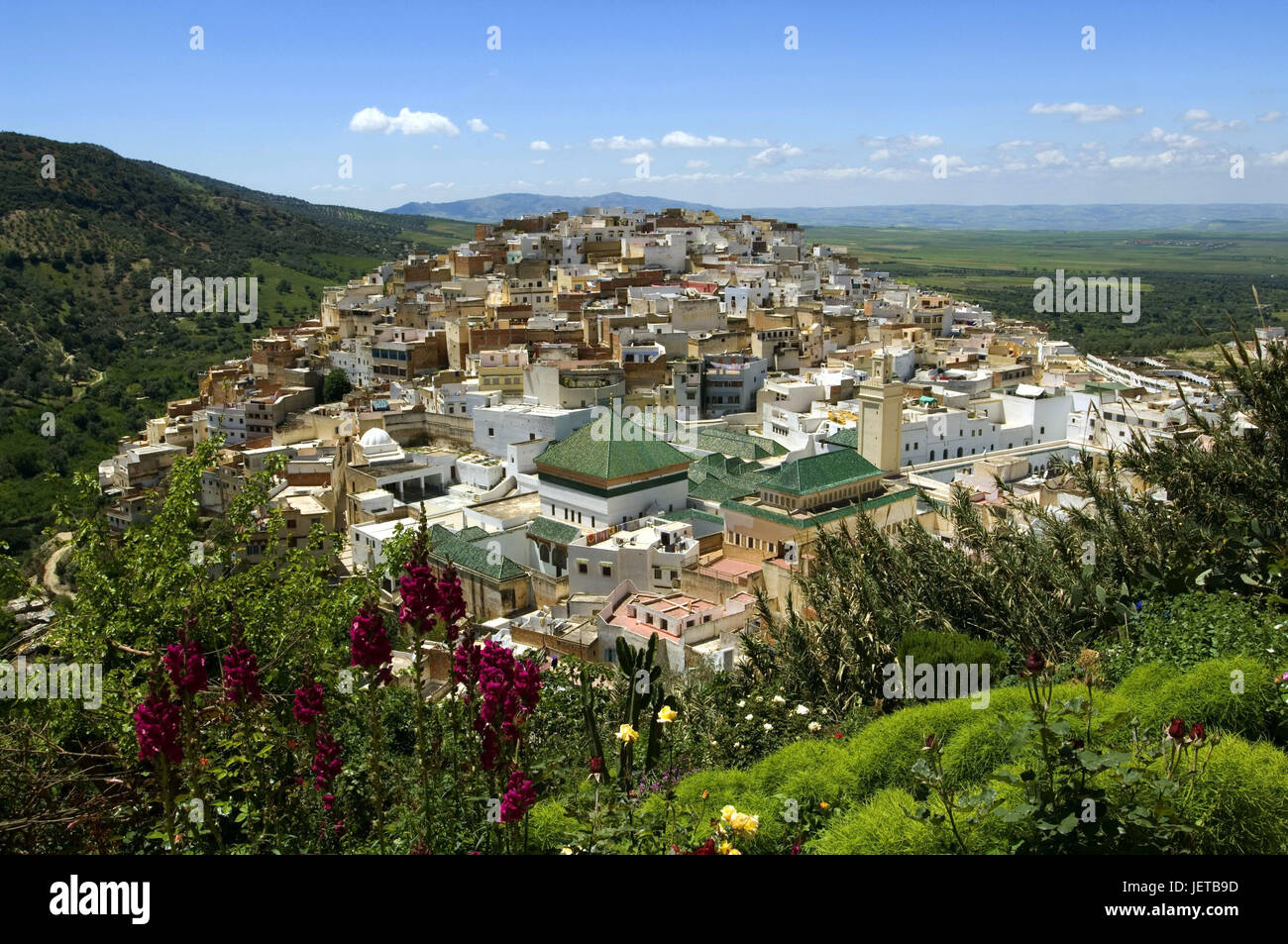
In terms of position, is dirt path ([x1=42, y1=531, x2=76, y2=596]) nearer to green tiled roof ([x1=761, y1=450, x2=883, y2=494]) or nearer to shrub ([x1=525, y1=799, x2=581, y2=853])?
green tiled roof ([x1=761, y1=450, x2=883, y2=494])

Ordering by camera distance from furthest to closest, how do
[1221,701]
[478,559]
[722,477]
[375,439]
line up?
1. [375,439]
2. [722,477]
3. [478,559]
4. [1221,701]

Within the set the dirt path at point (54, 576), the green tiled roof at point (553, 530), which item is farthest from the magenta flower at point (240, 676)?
the dirt path at point (54, 576)

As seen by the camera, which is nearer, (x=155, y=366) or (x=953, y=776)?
(x=953, y=776)

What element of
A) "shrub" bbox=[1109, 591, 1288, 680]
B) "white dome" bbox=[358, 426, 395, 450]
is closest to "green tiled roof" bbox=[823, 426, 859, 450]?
"white dome" bbox=[358, 426, 395, 450]

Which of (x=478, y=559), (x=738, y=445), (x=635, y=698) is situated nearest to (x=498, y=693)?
(x=635, y=698)

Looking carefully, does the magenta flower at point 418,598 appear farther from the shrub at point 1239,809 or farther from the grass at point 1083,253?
the grass at point 1083,253

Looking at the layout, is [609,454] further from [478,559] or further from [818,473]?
[818,473]
